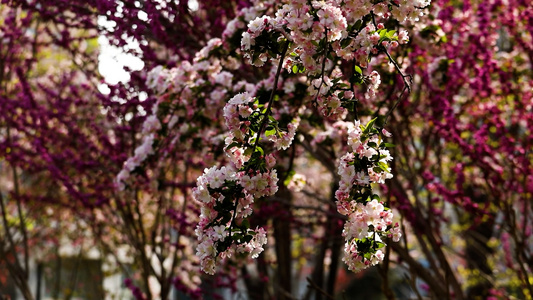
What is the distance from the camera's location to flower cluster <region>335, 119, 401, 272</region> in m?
2.22

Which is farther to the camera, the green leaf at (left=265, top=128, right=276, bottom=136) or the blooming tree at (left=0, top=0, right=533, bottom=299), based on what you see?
the green leaf at (left=265, top=128, right=276, bottom=136)

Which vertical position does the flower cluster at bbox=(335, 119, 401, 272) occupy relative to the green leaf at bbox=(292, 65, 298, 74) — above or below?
below

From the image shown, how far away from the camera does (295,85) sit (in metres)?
4.02

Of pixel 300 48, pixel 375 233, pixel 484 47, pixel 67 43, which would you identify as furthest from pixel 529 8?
pixel 67 43

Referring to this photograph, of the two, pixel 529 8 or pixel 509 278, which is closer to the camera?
pixel 529 8

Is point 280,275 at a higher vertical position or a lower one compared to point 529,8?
lower

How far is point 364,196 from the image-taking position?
2246mm

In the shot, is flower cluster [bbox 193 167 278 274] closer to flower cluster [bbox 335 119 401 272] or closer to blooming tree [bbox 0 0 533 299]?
blooming tree [bbox 0 0 533 299]

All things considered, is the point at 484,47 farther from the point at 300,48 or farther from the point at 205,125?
the point at 300,48

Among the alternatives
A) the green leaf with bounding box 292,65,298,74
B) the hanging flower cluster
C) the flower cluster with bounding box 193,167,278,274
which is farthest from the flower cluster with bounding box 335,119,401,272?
the green leaf with bounding box 292,65,298,74

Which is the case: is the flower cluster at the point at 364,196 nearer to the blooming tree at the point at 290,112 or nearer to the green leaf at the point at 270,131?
the blooming tree at the point at 290,112

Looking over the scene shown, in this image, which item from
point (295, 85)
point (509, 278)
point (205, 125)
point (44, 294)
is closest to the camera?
point (295, 85)

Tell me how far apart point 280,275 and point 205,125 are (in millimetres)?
3267

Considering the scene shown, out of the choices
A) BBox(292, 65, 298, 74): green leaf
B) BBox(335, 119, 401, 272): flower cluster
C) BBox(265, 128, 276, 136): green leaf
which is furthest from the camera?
BBox(292, 65, 298, 74): green leaf
